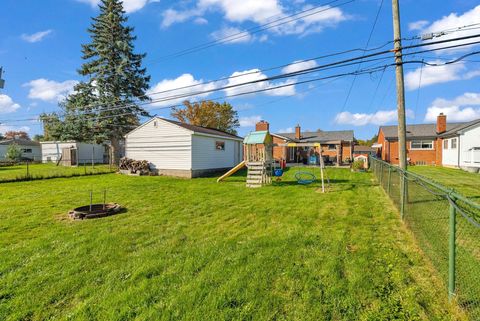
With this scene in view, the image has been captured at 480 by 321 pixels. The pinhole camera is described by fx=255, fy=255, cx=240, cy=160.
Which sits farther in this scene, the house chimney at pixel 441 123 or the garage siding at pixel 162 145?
the house chimney at pixel 441 123

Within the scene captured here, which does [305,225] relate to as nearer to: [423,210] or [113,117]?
[423,210]

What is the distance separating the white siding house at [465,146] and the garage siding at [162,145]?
18980 millimetres

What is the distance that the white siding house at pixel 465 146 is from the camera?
17312mm

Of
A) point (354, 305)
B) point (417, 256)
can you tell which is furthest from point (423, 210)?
point (354, 305)

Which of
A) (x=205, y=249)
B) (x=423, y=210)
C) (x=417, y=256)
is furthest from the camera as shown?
(x=423, y=210)

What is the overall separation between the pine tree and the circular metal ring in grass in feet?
60.8

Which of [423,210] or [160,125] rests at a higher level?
[160,125]

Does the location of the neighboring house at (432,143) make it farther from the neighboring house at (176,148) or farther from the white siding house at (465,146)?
the neighboring house at (176,148)

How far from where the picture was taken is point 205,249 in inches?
174

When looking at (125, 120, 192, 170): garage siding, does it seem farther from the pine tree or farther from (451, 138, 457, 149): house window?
(451, 138, 457, 149): house window

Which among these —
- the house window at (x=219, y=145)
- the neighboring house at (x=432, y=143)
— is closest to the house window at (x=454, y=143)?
the neighboring house at (x=432, y=143)

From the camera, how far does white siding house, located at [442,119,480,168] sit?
17.3 meters

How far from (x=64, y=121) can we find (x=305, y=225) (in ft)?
89.0

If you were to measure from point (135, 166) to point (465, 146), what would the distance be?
23.7m
